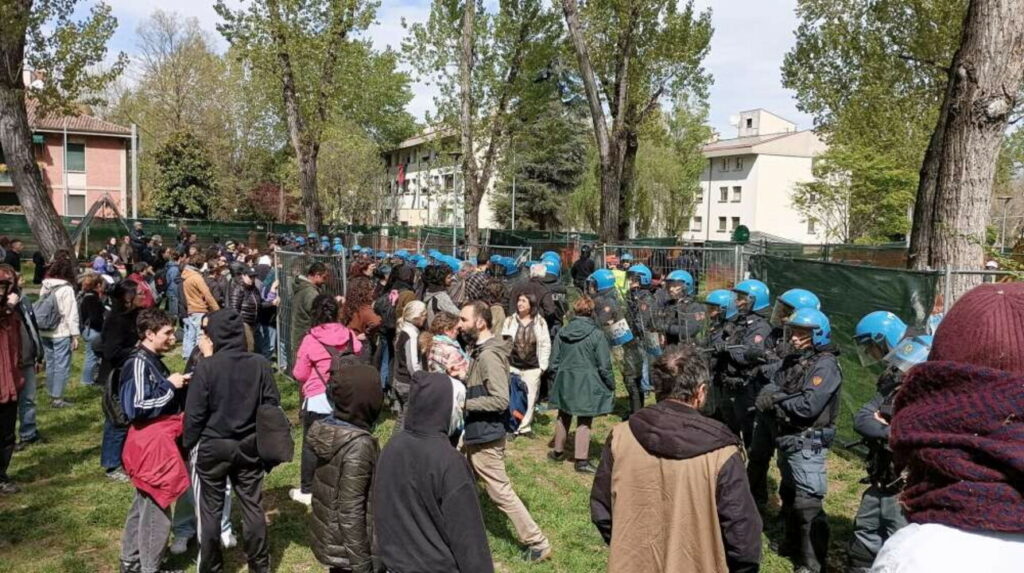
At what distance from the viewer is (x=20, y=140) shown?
39.5ft

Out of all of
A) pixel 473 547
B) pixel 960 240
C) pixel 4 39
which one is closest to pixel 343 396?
pixel 473 547

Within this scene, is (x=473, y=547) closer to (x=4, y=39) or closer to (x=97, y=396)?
(x=97, y=396)

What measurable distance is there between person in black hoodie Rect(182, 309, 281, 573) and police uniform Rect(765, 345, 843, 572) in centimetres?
370

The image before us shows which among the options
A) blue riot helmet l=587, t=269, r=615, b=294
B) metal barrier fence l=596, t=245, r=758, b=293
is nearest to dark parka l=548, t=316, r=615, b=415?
blue riot helmet l=587, t=269, r=615, b=294

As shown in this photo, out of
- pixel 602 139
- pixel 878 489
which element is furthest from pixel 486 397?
pixel 602 139

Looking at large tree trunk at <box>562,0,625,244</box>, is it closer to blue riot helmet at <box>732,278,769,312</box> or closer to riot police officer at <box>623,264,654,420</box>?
riot police officer at <box>623,264,654,420</box>

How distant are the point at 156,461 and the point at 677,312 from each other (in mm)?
5931

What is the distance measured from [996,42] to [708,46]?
16201 mm

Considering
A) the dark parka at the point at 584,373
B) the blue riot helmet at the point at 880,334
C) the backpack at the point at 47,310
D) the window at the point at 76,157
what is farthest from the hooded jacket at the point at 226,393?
the window at the point at 76,157

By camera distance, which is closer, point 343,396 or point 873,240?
point 343,396

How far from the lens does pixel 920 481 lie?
1307mm

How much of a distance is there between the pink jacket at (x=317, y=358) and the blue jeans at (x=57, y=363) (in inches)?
198

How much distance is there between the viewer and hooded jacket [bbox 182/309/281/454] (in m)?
4.64

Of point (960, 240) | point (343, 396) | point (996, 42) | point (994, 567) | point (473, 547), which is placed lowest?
point (473, 547)
